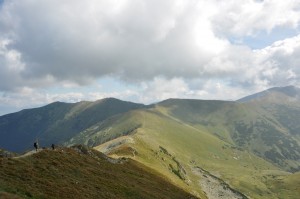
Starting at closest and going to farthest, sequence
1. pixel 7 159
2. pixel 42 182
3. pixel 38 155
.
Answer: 1. pixel 42 182
2. pixel 7 159
3. pixel 38 155

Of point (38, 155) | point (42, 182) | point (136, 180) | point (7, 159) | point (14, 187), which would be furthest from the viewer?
point (136, 180)

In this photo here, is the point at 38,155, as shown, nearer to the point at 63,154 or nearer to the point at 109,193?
the point at 63,154

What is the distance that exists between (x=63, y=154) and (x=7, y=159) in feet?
63.1

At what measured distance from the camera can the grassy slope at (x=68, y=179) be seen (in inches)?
2007

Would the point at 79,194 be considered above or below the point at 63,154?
below

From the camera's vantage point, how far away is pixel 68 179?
61.8 meters

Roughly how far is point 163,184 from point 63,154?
35143 millimetres

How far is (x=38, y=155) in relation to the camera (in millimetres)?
69000

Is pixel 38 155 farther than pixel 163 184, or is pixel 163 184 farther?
pixel 163 184

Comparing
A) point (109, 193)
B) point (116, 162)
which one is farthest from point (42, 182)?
point (116, 162)

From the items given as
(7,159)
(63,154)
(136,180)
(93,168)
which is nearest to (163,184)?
(136,180)

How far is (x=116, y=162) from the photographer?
347 ft

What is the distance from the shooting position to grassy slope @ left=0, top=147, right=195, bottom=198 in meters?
51.0

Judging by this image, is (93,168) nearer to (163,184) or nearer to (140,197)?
(140,197)
